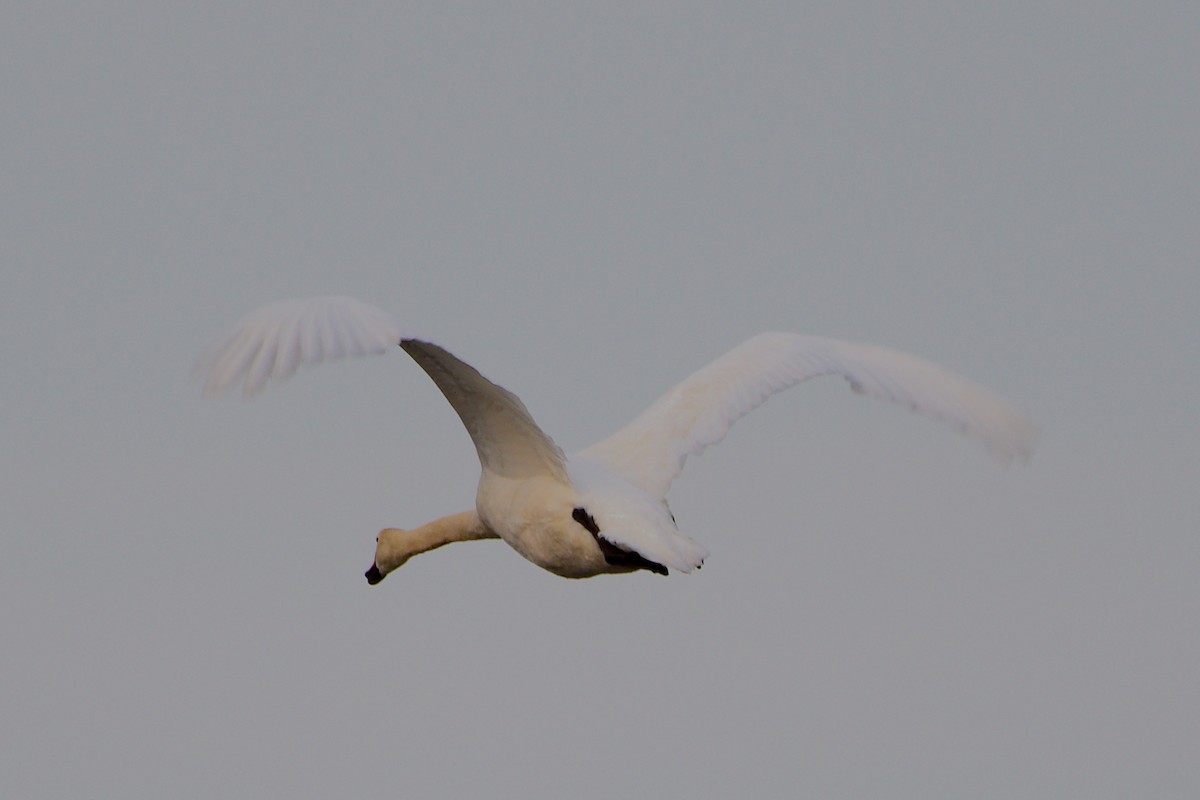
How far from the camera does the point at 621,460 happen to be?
1538 cm

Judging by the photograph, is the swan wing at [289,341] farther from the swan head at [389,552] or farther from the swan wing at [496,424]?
the swan head at [389,552]

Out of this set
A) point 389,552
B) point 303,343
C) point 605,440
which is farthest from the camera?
point 389,552

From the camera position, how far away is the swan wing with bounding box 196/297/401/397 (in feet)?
38.0

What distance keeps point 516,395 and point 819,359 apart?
2.95 metres

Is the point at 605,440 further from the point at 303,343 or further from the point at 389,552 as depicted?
the point at 303,343

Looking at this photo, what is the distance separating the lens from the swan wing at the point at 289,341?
11578 mm

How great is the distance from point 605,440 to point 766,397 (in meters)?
1.13

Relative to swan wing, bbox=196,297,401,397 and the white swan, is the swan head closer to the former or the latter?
the white swan

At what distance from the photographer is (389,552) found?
17.4m

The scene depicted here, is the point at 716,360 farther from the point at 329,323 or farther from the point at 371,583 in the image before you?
the point at 329,323

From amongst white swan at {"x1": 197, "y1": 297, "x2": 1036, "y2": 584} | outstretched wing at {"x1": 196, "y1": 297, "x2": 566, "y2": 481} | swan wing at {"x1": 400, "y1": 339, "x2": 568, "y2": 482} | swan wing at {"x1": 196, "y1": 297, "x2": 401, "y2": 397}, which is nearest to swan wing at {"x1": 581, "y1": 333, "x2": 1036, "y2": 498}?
white swan at {"x1": 197, "y1": 297, "x2": 1036, "y2": 584}

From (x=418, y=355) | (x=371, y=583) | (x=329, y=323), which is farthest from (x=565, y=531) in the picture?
(x=371, y=583)

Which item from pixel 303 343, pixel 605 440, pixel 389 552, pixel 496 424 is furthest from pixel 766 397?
pixel 303 343

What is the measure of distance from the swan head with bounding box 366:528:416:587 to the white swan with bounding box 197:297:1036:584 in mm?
24
